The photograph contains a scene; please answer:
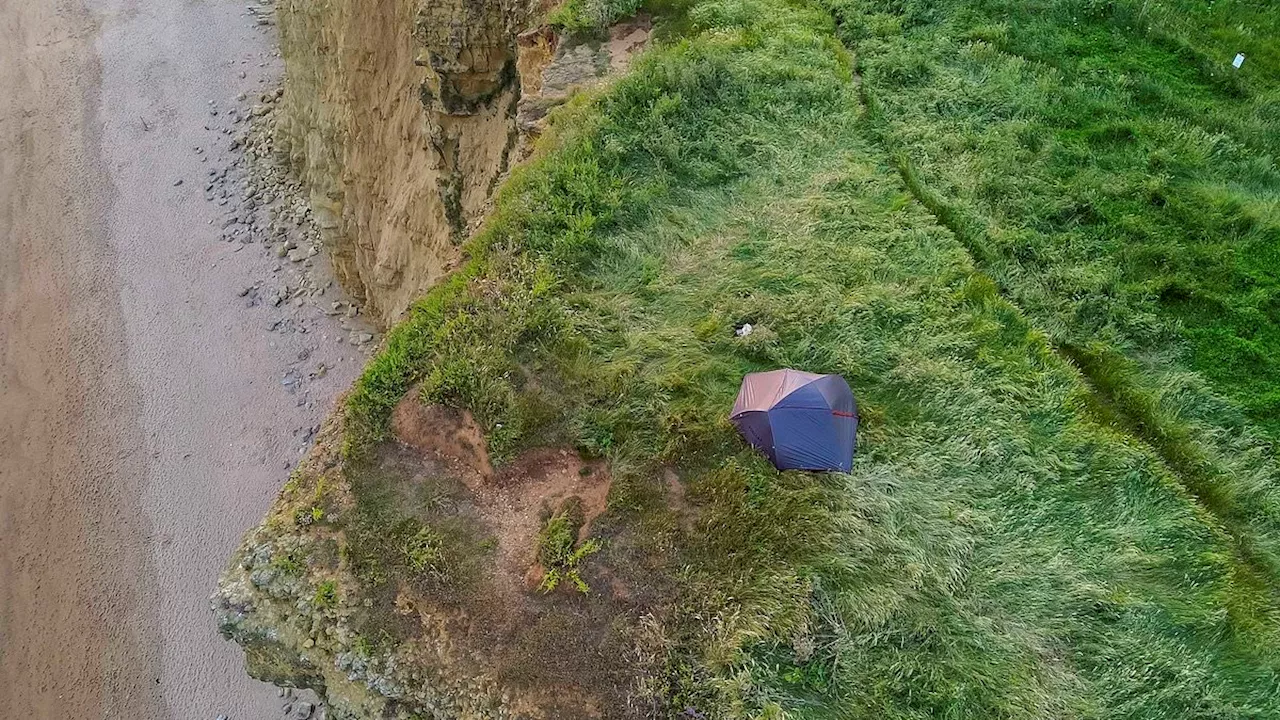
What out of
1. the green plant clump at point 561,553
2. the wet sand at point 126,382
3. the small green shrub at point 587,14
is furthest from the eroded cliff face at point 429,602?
the wet sand at point 126,382

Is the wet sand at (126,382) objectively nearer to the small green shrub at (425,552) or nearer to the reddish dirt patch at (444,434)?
the reddish dirt patch at (444,434)

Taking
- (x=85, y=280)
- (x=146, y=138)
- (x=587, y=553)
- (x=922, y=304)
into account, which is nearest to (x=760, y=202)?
(x=922, y=304)

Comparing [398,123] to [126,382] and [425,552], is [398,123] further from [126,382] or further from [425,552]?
[425,552]

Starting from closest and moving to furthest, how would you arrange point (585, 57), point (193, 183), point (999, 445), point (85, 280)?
point (999, 445) → point (585, 57) → point (85, 280) → point (193, 183)

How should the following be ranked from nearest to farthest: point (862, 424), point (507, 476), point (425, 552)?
point (425, 552), point (507, 476), point (862, 424)

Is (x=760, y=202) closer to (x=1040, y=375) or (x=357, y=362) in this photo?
(x=1040, y=375)

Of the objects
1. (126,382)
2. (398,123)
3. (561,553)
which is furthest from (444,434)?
(126,382)
